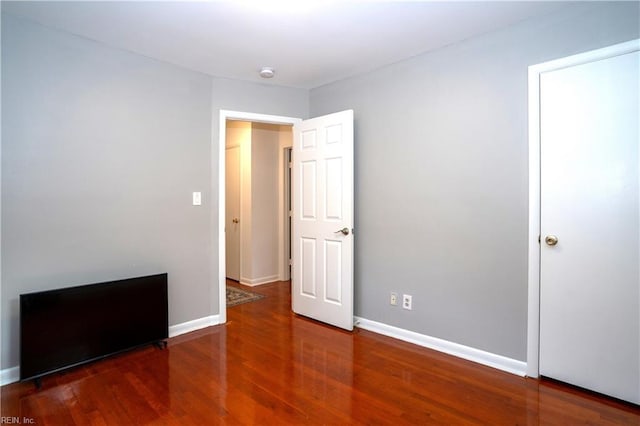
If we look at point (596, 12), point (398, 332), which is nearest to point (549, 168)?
point (596, 12)

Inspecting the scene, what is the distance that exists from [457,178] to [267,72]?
191 cm

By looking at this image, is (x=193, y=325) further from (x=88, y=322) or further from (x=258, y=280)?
(x=258, y=280)

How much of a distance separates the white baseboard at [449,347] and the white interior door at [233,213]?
2.45 metres

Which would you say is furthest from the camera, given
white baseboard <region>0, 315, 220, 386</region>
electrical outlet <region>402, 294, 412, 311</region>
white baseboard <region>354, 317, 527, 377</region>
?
white baseboard <region>0, 315, 220, 386</region>

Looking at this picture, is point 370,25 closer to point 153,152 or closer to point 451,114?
point 451,114

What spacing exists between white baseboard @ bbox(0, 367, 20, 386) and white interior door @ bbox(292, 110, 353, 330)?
2221mm

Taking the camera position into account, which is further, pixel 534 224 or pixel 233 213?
pixel 233 213

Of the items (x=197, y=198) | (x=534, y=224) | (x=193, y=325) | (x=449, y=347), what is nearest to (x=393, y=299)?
(x=449, y=347)

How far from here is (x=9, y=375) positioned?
7.52 feet

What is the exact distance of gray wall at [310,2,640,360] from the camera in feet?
7.84

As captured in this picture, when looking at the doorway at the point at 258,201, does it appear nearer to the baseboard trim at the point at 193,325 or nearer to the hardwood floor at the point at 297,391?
the baseboard trim at the point at 193,325

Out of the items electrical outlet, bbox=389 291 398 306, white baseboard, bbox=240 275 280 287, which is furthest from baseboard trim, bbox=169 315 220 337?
electrical outlet, bbox=389 291 398 306

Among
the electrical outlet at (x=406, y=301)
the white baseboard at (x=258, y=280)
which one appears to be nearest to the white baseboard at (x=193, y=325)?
the white baseboard at (x=258, y=280)

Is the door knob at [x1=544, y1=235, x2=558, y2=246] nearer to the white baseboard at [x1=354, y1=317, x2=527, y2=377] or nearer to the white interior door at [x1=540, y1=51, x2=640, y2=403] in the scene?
the white interior door at [x1=540, y1=51, x2=640, y2=403]
